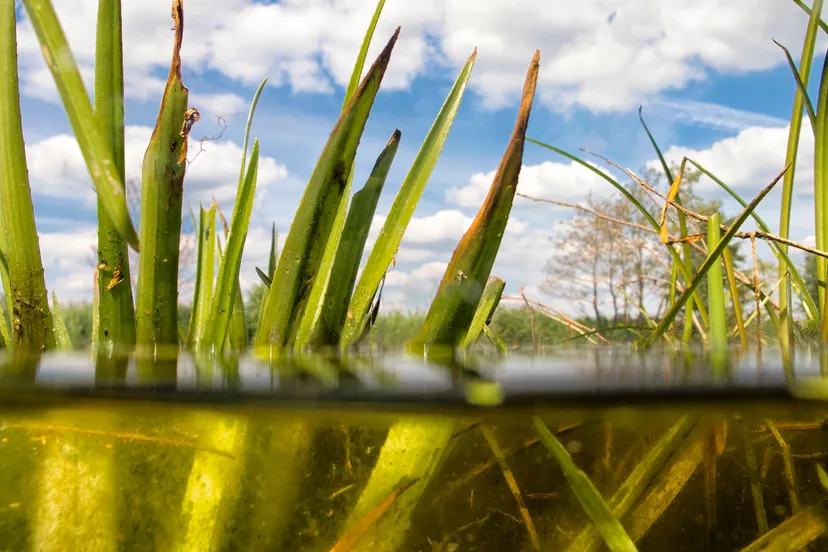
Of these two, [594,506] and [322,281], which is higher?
[322,281]

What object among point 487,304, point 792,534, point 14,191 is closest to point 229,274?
point 14,191

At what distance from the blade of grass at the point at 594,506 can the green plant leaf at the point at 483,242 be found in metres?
0.12

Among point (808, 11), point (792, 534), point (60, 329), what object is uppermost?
point (808, 11)

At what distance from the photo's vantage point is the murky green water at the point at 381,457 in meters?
0.48

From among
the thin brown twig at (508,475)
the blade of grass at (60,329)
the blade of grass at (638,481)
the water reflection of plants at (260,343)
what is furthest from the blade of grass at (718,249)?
the blade of grass at (60,329)

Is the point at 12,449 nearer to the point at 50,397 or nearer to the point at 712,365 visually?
the point at 50,397

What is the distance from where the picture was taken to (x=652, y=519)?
1.71 feet

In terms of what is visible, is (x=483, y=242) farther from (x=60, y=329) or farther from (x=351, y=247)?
(x=60, y=329)

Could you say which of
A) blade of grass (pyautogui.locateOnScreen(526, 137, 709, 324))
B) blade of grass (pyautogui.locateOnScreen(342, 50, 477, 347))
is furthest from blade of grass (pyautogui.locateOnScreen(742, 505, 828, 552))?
blade of grass (pyautogui.locateOnScreen(342, 50, 477, 347))

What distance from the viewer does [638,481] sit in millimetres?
500

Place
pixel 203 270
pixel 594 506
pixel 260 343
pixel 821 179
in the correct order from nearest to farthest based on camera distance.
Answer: pixel 594 506
pixel 260 343
pixel 821 179
pixel 203 270

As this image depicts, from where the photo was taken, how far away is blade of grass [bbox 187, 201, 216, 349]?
74cm

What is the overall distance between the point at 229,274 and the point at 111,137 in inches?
6.0

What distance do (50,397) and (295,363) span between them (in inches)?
8.2
